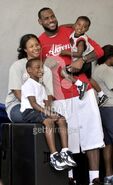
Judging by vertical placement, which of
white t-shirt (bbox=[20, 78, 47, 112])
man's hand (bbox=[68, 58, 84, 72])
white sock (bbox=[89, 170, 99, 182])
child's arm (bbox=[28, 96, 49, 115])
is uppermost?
man's hand (bbox=[68, 58, 84, 72])

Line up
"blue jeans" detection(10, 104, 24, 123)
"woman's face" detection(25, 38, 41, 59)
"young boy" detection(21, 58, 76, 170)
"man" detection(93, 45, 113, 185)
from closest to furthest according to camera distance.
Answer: "young boy" detection(21, 58, 76, 170) < "blue jeans" detection(10, 104, 24, 123) < "woman's face" detection(25, 38, 41, 59) < "man" detection(93, 45, 113, 185)

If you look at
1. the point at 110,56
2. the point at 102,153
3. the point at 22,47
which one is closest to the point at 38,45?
the point at 22,47

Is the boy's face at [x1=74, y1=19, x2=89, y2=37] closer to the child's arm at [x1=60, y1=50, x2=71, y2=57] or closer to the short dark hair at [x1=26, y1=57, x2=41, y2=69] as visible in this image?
the child's arm at [x1=60, y1=50, x2=71, y2=57]

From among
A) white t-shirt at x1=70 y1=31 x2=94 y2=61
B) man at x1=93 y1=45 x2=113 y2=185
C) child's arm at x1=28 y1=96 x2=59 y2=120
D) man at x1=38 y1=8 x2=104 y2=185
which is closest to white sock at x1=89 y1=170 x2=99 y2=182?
man at x1=38 y1=8 x2=104 y2=185

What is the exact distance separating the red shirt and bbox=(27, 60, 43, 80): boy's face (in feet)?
0.82

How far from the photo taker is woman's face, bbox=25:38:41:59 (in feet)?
10.6

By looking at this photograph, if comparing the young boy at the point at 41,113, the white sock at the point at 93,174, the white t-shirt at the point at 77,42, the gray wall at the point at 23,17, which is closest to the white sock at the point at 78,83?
the white t-shirt at the point at 77,42

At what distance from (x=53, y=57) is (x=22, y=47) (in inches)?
10.5

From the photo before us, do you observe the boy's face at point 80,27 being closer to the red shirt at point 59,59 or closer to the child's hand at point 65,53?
the red shirt at point 59,59

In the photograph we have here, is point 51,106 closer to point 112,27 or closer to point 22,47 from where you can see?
point 22,47

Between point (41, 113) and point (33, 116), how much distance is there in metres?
0.06

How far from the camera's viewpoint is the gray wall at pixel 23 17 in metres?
3.87

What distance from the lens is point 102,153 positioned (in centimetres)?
360

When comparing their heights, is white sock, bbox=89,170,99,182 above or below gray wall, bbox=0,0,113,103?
below
